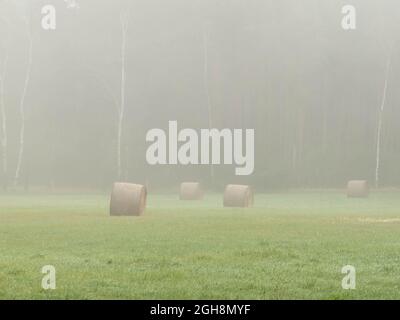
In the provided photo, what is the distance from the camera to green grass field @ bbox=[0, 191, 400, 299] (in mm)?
13117

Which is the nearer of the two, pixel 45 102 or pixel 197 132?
pixel 197 132

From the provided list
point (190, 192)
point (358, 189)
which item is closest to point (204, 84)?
point (358, 189)

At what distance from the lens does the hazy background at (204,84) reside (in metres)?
74.7

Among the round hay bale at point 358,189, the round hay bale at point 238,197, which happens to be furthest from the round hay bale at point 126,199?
the round hay bale at point 358,189

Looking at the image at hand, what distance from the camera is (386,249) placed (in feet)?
62.1

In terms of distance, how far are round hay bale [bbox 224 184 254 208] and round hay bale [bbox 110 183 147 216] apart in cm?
918

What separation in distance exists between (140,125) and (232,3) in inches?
586

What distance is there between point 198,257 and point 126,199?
13.8 m

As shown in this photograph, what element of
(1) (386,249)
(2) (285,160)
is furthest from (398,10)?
(1) (386,249)

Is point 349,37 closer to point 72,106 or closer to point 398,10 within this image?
point 398,10
